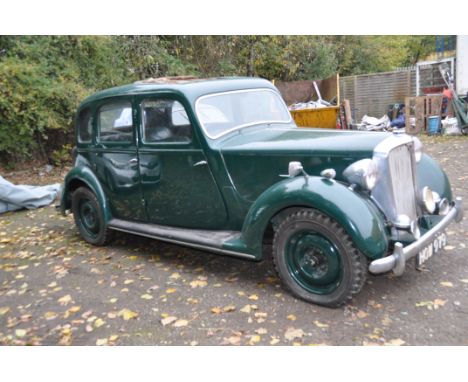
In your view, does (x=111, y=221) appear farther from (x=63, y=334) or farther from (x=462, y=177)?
(x=462, y=177)

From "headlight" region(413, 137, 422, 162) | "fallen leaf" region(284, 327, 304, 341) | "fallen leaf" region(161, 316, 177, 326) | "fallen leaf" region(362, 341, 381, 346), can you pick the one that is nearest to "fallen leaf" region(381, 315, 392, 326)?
"fallen leaf" region(362, 341, 381, 346)

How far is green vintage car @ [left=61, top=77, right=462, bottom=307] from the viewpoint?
10.4 ft

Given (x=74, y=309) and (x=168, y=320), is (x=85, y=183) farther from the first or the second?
(x=168, y=320)

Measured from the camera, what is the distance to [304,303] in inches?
135

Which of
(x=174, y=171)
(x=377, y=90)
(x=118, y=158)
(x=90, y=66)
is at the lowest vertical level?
(x=174, y=171)

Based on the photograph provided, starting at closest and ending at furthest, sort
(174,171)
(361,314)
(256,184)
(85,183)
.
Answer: (361,314), (256,184), (174,171), (85,183)

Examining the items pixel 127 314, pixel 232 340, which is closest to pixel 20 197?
pixel 127 314

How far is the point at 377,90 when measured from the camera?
15.5m

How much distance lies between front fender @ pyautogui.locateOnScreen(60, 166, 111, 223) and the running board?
254mm

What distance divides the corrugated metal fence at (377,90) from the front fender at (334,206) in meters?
13.0

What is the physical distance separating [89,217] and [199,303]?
7.88 feet

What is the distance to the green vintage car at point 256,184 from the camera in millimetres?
3176

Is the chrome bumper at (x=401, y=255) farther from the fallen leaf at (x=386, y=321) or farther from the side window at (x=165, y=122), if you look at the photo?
the side window at (x=165, y=122)

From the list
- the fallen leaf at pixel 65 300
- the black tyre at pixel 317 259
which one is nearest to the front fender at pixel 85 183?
the fallen leaf at pixel 65 300
